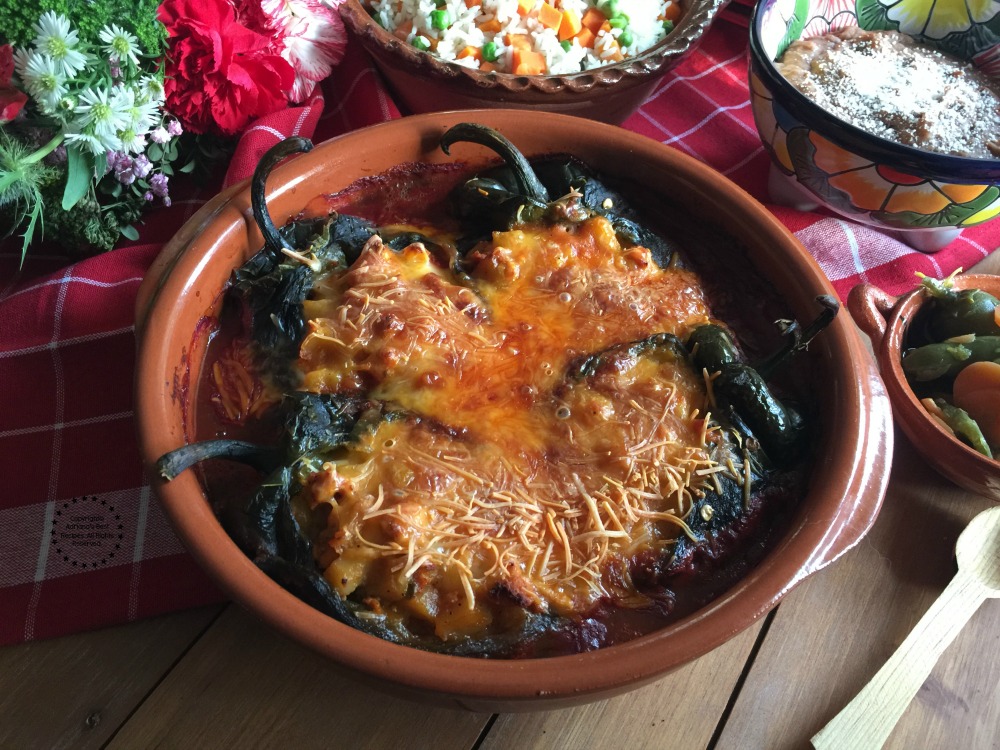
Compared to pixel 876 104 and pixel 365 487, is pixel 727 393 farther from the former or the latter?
pixel 876 104

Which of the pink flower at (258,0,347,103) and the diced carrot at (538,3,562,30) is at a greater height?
the diced carrot at (538,3,562,30)

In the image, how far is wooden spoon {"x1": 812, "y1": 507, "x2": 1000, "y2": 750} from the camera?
93 centimetres

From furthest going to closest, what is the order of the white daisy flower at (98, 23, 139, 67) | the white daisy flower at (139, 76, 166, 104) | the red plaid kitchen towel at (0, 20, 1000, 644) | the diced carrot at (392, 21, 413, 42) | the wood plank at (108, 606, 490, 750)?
1. the diced carrot at (392, 21, 413, 42)
2. the white daisy flower at (139, 76, 166, 104)
3. the white daisy flower at (98, 23, 139, 67)
4. the red plaid kitchen towel at (0, 20, 1000, 644)
5. the wood plank at (108, 606, 490, 750)

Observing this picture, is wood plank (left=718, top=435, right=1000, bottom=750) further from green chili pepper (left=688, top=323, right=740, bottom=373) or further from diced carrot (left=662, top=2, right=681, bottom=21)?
diced carrot (left=662, top=2, right=681, bottom=21)

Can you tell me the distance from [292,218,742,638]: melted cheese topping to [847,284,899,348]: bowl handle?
293mm

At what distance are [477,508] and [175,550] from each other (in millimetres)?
505

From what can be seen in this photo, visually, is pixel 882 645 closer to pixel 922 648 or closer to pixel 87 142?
pixel 922 648

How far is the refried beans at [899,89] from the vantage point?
52.4 inches

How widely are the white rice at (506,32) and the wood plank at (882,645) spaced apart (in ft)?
3.25

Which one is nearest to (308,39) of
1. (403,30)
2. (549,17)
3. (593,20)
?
(403,30)

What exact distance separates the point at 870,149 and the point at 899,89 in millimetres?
273

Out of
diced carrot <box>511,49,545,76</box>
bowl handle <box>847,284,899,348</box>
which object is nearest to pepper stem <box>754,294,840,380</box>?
bowl handle <box>847,284,899,348</box>

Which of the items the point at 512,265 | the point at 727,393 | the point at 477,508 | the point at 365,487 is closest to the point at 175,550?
the point at 365,487

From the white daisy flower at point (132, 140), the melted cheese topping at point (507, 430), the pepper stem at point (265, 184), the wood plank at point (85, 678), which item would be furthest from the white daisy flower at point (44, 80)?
the wood plank at point (85, 678)
